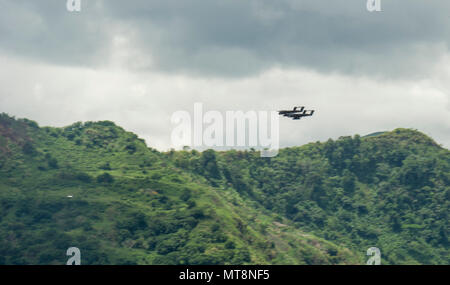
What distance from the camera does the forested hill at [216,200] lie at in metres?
121

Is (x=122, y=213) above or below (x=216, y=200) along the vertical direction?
below

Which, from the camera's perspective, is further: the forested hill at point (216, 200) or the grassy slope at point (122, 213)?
the forested hill at point (216, 200)

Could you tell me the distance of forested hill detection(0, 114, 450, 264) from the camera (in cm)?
12131

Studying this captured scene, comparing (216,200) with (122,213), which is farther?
(216,200)

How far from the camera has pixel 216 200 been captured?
141125 millimetres

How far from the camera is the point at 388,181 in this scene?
171875mm

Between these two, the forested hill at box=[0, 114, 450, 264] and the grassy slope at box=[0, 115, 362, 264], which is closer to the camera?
the grassy slope at box=[0, 115, 362, 264]

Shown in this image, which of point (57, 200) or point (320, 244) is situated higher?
point (57, 200)
